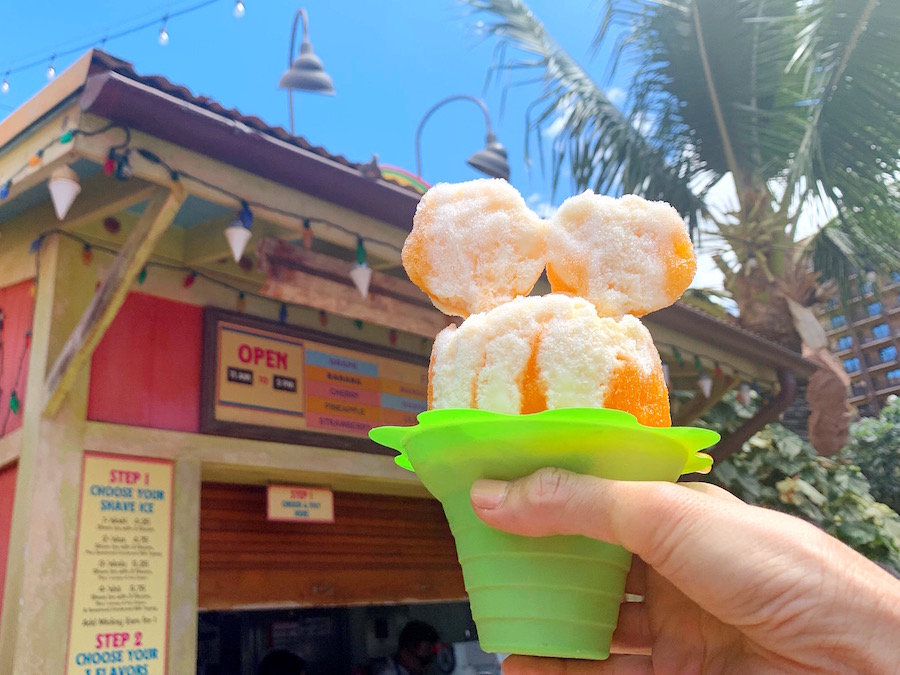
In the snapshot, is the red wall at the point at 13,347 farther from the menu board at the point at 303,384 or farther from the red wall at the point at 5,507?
the menu board at the point at 303,384

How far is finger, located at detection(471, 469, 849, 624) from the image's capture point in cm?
108

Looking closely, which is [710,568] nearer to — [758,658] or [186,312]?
[758,658]

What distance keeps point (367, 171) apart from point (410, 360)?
1.93 meters

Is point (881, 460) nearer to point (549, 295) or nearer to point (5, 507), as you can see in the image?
point (5, 507)

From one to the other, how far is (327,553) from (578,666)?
170 inches

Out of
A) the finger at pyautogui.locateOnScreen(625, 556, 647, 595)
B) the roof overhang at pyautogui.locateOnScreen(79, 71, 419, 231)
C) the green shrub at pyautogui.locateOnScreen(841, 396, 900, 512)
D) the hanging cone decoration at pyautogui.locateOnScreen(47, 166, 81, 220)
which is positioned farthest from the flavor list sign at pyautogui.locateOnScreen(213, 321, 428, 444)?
the green shrub at pyautogui.locateOnScreen(841, 396, 900, 512)

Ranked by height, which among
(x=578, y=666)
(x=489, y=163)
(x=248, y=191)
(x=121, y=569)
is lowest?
(x=578, y=666)

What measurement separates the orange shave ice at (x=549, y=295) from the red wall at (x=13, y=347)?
11.7 ft

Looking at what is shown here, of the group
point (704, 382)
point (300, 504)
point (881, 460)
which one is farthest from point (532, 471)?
point (881, 460)

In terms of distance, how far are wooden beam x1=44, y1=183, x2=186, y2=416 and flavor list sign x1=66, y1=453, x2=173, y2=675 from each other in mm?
520

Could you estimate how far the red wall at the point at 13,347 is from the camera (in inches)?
162

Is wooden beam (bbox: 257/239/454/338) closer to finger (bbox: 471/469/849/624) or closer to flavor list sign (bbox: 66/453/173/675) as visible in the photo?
flavor list sign (bbox: 66/453/173/675)

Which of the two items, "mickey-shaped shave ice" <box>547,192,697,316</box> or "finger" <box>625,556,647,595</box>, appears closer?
"mickey-shaped shave ice" <box>547,192,697,316</box>

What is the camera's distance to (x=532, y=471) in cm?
116
